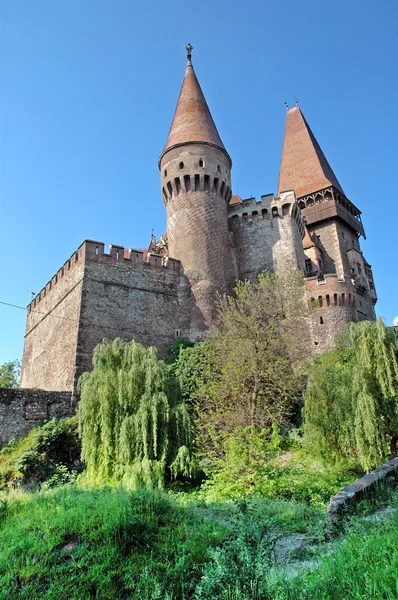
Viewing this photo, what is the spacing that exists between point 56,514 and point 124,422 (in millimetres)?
6190

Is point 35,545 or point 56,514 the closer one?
point 35,545

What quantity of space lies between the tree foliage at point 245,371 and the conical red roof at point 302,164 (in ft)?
72.9

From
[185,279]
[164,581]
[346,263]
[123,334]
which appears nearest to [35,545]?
[164,581]

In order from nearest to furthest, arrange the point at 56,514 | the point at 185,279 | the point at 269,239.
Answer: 1. the point at 56,514
2. the point at 185,279
3. the point at 269,239

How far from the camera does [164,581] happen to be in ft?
19.3

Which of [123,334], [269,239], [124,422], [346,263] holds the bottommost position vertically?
[124,422]

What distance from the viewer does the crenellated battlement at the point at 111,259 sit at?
25.0m

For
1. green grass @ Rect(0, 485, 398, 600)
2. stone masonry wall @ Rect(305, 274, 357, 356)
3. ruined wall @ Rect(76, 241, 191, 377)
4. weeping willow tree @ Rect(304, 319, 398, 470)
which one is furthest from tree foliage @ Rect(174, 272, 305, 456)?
green grass @ Rect(0, 485, 398, 600)

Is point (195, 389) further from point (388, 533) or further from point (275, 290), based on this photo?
point (388, 533)

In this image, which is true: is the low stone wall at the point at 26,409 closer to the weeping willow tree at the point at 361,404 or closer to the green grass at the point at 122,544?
the weeping willow tree at the point at 361,404

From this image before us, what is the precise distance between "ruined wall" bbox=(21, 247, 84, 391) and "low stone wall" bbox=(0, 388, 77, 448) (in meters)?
2.00

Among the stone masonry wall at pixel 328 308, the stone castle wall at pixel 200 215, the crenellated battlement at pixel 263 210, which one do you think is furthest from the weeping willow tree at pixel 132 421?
the crenellated battlement at pixel 263 210

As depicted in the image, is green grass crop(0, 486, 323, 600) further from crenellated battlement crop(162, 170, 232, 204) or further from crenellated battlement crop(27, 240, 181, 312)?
crenellated battlement crop(162, 170, 232, 204)

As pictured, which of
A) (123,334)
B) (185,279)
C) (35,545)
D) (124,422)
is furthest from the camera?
(185,279)
